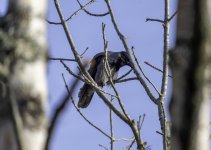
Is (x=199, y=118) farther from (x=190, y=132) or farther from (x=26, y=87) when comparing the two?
(x=26, y=87)

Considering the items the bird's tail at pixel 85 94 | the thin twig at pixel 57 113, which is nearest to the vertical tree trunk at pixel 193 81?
the thin twig at pixel 57 113

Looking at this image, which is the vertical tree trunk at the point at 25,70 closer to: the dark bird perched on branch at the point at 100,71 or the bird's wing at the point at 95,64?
the dark bird perched on branch at the point at 100,71

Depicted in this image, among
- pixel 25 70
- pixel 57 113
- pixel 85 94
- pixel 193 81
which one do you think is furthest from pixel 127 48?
pixel 193 81

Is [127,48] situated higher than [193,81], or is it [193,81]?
[127,48]

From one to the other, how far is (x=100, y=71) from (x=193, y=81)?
5.97 metres

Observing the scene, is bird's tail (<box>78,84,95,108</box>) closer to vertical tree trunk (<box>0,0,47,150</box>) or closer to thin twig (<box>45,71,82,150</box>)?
vertical tree trunk (<box>0,0,47,150</box>)

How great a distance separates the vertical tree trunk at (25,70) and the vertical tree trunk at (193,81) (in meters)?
0.52

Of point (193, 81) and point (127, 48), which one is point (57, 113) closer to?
point (193, 81)

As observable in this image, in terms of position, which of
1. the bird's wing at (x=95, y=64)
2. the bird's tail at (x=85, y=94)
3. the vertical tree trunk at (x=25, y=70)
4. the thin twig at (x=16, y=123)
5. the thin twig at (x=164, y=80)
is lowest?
the thin twig at (x=16, y=123)

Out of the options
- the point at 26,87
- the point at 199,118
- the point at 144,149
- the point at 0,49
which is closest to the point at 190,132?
the point at 199,118

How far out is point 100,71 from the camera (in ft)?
24.9

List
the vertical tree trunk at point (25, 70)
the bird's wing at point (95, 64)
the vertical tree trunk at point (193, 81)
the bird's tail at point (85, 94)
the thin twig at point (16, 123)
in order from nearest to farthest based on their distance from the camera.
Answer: the vertical tree trunk at point (193, 81) < the thin twig at point (16, 123) < the vertical tree trunk at point (25, 70) < the bird's tail at point (85, 94) < the bird's wing at point (95, 64)

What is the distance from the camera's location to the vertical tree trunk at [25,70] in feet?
6.50

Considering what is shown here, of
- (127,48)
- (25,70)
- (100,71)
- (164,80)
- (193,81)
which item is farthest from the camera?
(100,71)
